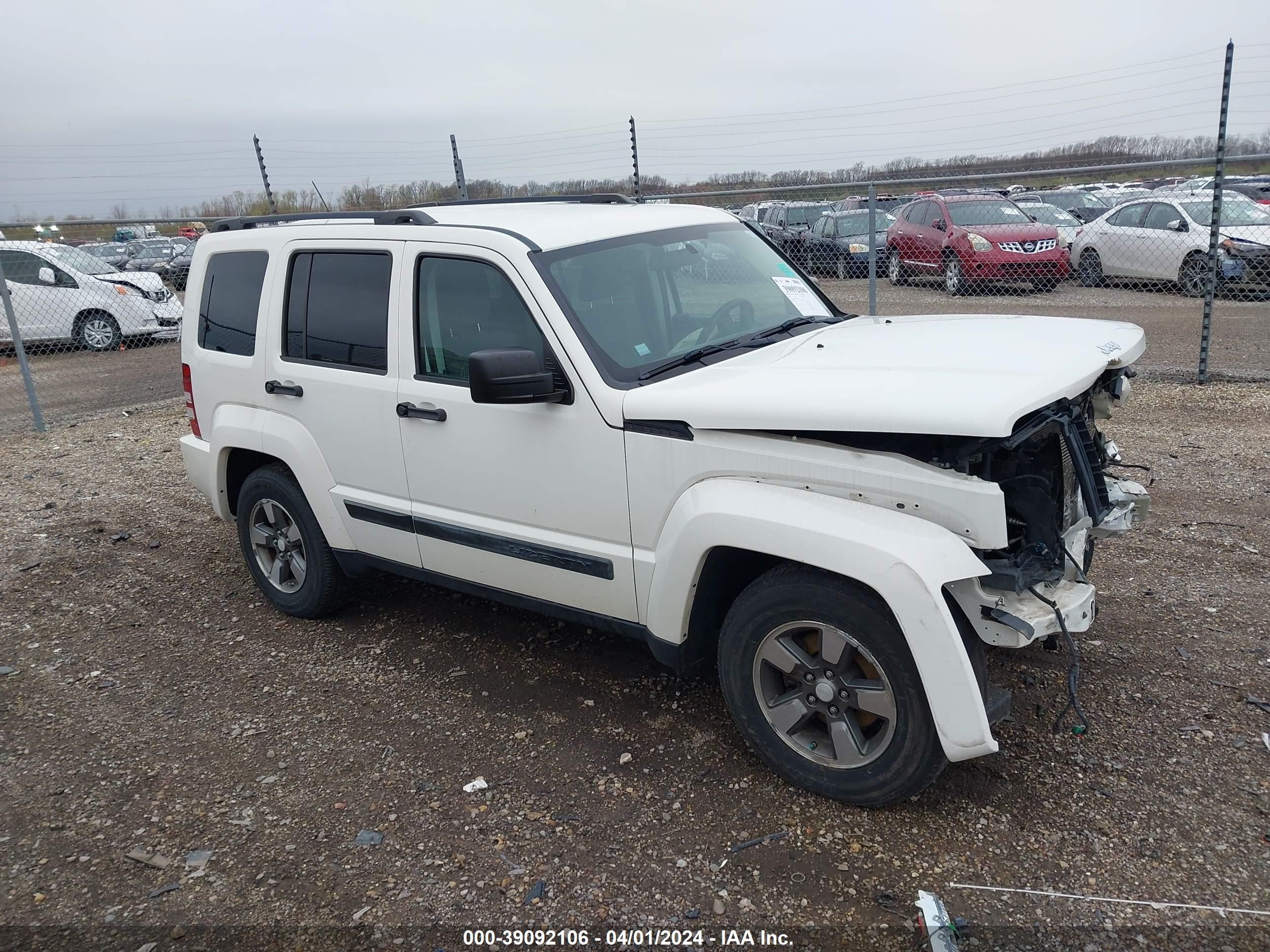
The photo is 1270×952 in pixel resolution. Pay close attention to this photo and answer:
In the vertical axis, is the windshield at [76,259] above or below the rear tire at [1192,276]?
above

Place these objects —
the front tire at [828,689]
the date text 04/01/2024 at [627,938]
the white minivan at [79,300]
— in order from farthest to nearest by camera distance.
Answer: the white minivan at [79,300] < the front tire at [828,689] < the date text 04/01/2024 at [627,938]

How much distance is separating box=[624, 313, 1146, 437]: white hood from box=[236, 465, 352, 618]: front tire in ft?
7.20

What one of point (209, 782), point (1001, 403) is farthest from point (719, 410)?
point (209, 782)

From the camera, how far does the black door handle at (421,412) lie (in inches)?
152

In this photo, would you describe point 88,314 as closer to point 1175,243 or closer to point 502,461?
point 502,461

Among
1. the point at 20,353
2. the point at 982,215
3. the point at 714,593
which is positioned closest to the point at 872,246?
the point at 982,215

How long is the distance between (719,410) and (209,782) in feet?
7.93

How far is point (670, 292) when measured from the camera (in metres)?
3.99

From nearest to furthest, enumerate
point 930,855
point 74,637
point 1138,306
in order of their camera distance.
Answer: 1. point 930,855
2. point 74,637
3. point 1138,306

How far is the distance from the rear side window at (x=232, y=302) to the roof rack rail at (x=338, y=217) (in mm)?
196

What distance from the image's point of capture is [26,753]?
3902 millimetres

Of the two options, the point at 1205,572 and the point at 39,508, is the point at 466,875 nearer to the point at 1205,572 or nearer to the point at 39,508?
the point at 1205,572

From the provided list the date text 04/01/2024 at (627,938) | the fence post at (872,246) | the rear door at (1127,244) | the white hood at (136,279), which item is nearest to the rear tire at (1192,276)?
the rear door at (1127,244)

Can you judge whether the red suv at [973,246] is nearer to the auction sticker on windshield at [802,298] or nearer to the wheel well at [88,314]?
the auction sticker on windshield at [802,298]
